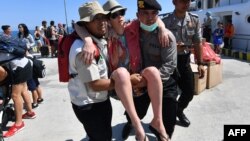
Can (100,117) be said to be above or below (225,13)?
below

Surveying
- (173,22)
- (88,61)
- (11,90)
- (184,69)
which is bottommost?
(11,90)

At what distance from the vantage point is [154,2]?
9.52 ft

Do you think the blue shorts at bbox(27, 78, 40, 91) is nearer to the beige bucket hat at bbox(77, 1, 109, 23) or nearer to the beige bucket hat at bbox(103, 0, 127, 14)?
the beige bucket hat at bbox(103, 0, 127, 14)

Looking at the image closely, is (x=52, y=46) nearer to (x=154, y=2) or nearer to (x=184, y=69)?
A: (x=184, y=69)

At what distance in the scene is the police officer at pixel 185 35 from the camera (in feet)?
13.0

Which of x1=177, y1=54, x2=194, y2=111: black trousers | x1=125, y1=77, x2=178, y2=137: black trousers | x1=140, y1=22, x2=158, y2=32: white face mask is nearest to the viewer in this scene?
x1=140, y1=22, x2=158, y2=32: white face mask

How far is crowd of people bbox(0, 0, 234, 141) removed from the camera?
245 centimetres

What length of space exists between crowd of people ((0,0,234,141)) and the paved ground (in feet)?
2.30

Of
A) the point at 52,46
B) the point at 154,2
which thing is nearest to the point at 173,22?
the point at 154,2

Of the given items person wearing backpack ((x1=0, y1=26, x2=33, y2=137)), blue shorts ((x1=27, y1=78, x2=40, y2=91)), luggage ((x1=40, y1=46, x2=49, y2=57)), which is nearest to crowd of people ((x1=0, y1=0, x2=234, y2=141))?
person wearing backpack ((x1=0, y1=26, x2=33, y2=137))

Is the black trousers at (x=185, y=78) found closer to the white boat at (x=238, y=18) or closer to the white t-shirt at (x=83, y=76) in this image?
the white t-shirt at (x=83, y=76)

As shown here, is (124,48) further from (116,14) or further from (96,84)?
(96,84)

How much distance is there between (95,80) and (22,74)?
2.71 metres

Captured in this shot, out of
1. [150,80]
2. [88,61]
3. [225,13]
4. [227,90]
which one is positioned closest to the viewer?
[88,61]
